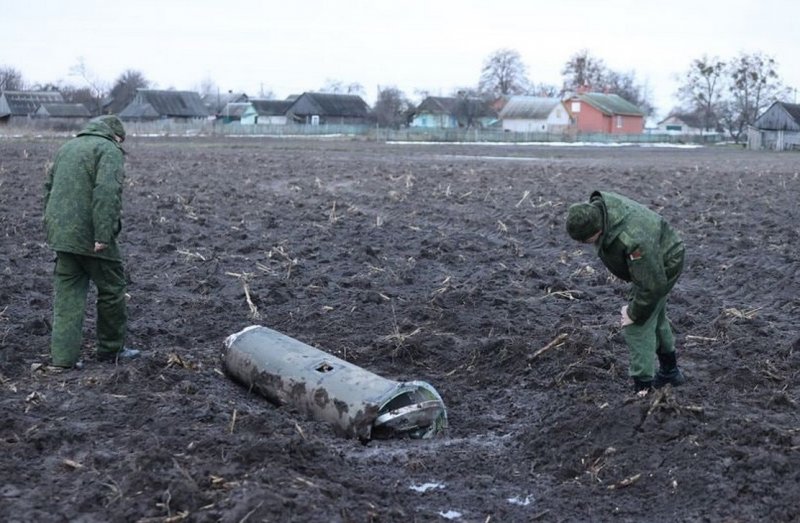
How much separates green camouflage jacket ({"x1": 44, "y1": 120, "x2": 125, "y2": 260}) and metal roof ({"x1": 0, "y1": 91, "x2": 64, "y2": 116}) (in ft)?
302

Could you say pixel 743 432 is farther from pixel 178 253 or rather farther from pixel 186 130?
pixel 186 130

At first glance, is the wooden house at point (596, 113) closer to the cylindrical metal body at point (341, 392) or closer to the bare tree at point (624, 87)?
the bare tree at point (624, 87)

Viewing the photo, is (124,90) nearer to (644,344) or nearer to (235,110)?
(235,110)

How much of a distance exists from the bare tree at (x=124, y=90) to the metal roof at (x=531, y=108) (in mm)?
39967

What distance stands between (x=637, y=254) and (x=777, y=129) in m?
69.0

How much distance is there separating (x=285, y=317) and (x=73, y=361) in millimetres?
2417

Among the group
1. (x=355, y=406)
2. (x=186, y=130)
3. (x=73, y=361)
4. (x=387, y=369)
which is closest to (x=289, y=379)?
(x=355, y=406)

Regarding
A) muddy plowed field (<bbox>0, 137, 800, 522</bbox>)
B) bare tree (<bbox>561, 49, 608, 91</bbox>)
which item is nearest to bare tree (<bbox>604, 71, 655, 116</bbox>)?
bare tree (<bbox>561, 49, 608, 91</bbox>)

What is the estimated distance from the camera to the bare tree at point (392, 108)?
3954 inches

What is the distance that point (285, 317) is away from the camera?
941cm

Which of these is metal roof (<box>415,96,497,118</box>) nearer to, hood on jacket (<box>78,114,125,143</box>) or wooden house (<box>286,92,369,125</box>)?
wooden house (<box>286,92,369,125</box>)

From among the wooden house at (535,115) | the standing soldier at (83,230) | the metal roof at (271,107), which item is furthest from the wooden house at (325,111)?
the standing soldier at (83,230)

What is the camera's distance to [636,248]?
627cm

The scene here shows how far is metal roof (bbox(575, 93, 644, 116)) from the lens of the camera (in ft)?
319
